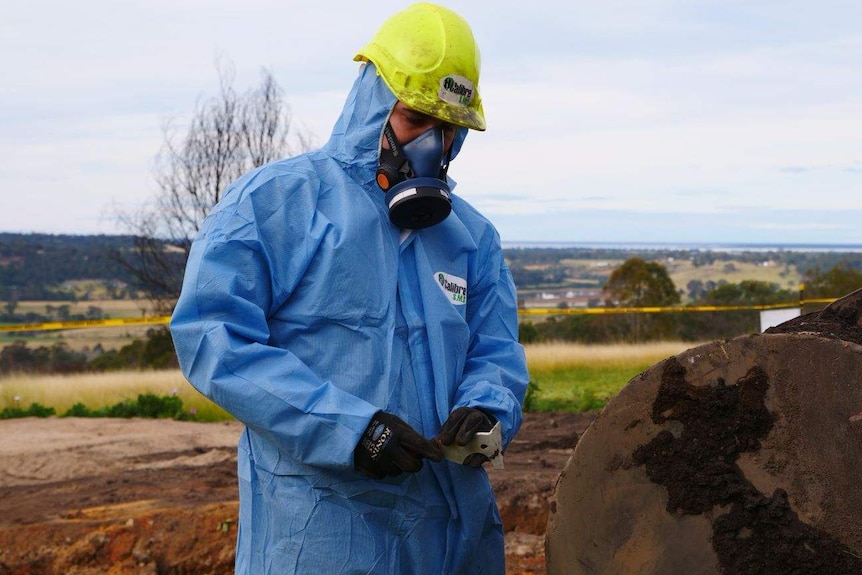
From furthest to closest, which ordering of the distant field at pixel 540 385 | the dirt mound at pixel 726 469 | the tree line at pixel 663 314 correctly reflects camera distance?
the tree line at pixel 663 314
the distant field at pixel 540 385
the dirt mound at pixel 726 469

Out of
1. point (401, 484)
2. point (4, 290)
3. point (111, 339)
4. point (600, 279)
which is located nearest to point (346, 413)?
point (401, 484)

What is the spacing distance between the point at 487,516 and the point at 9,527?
14.9 feet

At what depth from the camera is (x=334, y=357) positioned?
3.03 m

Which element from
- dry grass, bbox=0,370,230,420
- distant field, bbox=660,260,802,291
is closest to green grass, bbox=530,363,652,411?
dry grass, bbox=0,370,230,420

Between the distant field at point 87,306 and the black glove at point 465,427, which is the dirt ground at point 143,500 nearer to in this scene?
the black glove at point 465,427

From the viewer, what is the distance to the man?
2.90 m

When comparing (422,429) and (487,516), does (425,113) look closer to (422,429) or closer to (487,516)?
(422,429)

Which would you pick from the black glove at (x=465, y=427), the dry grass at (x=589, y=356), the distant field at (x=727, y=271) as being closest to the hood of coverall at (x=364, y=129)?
the black glove at (x=465, y=427)

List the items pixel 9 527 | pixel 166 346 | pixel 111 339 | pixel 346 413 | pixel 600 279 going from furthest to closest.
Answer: pixel 600 279, pixel 111 339, pixel 166 346, pixel 9 527, pixel 346 413

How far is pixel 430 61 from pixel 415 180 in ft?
1.08

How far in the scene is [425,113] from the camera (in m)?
3.13

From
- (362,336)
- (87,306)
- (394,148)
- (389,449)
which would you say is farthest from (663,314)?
(389,449)

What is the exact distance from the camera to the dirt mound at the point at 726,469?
8.71 feet

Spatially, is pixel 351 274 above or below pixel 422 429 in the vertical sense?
above
